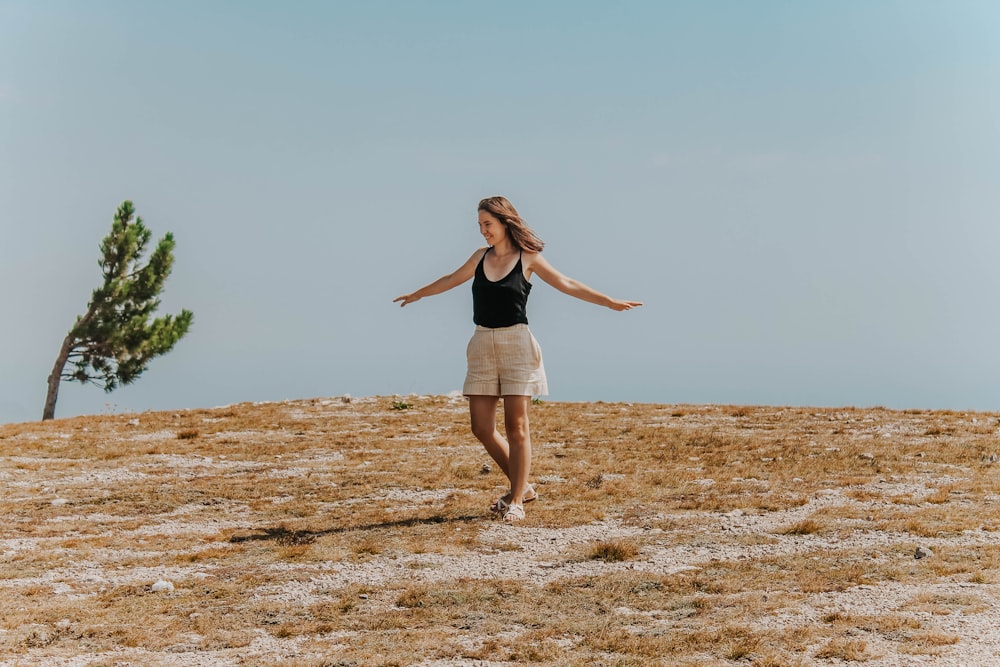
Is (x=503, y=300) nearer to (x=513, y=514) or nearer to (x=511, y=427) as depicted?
(x=511, y=427)

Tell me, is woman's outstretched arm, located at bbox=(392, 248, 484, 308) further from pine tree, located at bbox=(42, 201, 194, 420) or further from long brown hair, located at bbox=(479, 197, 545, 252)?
pine tree, located at bbox=(42, 201, 194, 420)

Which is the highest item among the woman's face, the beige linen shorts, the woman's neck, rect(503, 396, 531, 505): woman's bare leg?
the woman's face

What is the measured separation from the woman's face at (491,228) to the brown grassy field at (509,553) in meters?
2.66

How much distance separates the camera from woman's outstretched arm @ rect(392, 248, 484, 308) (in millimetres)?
9094

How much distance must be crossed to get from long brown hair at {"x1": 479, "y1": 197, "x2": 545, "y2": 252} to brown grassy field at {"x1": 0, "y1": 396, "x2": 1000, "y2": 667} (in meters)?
2.60

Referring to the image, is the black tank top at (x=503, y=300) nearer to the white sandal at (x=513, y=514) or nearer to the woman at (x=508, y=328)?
the woman at (x=508, y=328)

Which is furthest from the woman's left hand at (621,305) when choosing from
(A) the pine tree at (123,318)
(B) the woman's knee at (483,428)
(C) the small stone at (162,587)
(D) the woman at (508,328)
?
(A) the pine tree at (123,318)

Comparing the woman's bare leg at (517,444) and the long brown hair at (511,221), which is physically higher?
the long brown hair at (511,221)

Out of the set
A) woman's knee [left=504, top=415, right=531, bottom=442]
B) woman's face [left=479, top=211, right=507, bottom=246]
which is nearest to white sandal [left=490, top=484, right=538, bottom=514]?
woman's knee [left=504, top=415, right=531, bottom=442]

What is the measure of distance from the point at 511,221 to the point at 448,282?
95 centimetres

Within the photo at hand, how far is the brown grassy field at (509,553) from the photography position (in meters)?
5.54

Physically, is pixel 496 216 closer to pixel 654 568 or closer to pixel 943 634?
pixel 654 568

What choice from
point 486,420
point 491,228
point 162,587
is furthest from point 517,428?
point 162,587

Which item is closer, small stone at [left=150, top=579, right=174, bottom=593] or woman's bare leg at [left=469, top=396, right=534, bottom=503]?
small stone at [left=150, top=579, right=174, bottom=593]
